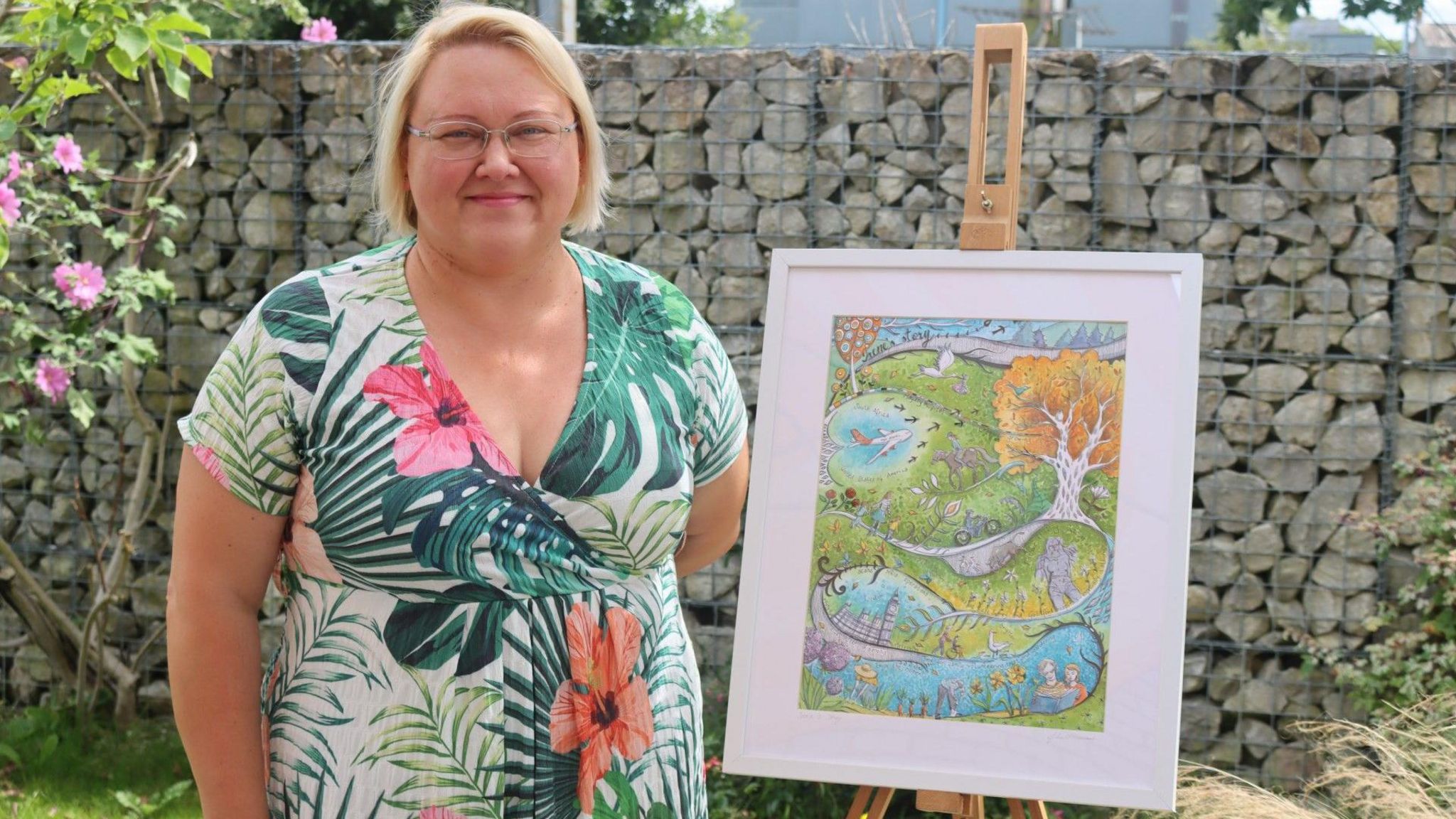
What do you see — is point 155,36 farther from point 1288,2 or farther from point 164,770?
point 1288,2

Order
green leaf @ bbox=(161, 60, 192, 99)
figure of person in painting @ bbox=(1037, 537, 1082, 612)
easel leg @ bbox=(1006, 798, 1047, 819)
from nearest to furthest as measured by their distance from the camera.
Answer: figure of person in painting @ bbox=(1037, 537, 1082, 612)
easel leg @ bbox=(1006, 798, 1047, 819)
green leaf @ bbox=(161, 60, 192, 99)

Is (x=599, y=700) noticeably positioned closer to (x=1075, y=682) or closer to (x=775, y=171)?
(x=1075, y=682)

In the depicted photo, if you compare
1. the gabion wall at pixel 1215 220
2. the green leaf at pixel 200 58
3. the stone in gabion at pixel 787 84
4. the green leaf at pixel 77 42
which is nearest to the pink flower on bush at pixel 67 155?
the gabion wall at pixel 1215 220

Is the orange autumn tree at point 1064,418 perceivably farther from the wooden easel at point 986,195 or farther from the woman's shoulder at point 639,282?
the woman's shoulder at point 639,282

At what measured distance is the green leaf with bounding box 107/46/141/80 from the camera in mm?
2906

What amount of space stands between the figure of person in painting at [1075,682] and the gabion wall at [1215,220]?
2.31 m

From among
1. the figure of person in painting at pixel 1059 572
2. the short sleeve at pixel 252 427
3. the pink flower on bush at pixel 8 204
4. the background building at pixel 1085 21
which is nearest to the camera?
the short sleeve at pixel 252 427

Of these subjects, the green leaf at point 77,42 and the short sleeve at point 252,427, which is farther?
the green leaf at point 77,42

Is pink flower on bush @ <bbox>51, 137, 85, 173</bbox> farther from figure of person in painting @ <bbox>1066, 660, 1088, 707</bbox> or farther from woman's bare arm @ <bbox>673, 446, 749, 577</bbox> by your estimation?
figure of person in painting @ <bbox>1066, 660, 1088, 707</bbox>

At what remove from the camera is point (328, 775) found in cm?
155

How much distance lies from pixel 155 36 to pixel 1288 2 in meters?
10.8

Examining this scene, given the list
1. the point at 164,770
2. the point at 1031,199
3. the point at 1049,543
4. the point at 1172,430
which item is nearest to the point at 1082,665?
the point at 1049,543

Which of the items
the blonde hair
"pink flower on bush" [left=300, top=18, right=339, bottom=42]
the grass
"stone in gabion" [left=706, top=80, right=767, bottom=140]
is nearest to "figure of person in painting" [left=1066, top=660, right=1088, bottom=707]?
the blonde hair

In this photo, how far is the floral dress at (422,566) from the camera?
1501 mm
